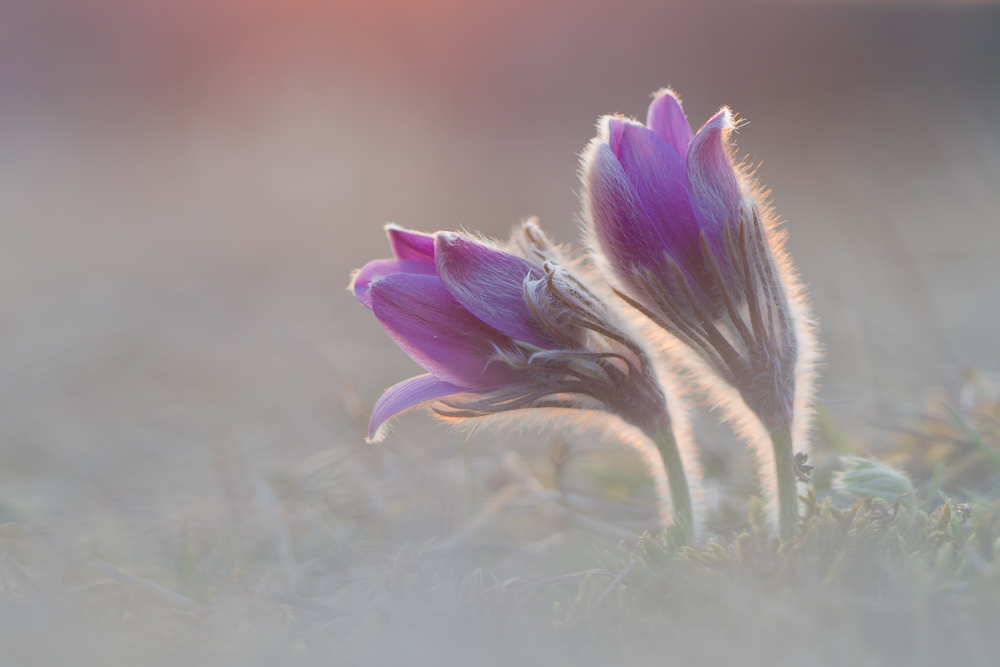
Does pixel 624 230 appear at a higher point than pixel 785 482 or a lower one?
higher

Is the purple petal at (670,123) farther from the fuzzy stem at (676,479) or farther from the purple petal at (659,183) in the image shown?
the fuzzy stem at (676,479)

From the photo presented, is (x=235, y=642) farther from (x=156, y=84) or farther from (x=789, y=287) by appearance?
(x=156, y=84)

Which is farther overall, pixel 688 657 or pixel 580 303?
pixel 580 303

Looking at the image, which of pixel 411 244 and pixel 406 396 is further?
pixel 411 244

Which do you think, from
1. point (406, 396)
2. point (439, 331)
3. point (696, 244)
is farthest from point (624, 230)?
point (406, 396)

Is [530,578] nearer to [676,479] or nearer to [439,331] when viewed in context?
[676,479]

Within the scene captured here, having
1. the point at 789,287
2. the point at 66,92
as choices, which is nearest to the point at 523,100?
the point at 66,92

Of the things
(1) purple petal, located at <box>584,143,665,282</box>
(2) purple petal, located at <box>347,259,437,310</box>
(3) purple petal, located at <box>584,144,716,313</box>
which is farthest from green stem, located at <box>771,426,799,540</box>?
(2) purple petal, located at <box>347,259,437,310</box>
